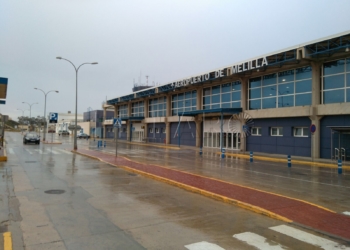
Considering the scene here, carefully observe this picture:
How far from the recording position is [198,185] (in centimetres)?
1099

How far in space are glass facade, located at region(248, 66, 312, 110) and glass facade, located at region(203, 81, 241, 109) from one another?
2.18m

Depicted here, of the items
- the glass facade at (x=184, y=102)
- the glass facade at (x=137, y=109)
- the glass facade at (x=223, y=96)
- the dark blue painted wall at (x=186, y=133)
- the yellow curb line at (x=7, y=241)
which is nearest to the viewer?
the yellow curb line at (x=7, y=241)

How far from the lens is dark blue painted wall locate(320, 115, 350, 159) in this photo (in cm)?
2333

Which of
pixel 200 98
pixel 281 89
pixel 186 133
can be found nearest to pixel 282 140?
pixel 281 89

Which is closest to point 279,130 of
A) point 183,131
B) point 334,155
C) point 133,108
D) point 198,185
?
point 334,155

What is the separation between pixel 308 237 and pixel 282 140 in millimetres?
23846

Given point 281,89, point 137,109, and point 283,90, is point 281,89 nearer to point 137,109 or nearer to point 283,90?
point 283,90

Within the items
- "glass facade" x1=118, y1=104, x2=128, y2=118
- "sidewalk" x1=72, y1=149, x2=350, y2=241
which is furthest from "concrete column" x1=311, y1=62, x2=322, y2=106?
"glass facade" x1=118, y1=104, x2=128, y2=118

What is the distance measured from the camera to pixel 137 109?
59.2 metres

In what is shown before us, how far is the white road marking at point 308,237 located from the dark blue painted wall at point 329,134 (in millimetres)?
19861

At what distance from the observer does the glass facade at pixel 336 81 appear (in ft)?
78.1

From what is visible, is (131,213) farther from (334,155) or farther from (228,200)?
(334,155)

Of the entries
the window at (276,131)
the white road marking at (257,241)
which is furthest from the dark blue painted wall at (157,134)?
the white road marking at (257,241)

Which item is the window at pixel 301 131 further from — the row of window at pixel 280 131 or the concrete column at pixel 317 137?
the concrete column at pixel 317 137
